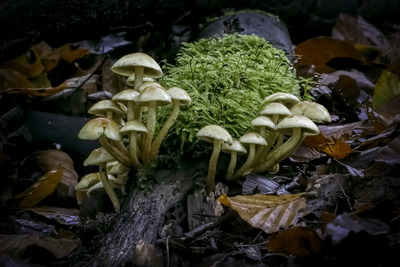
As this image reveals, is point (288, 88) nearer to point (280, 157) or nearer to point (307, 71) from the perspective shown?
point (280, 157)

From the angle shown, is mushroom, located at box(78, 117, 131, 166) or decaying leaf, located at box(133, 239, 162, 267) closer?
decaying leaf, located at box(133, 239, 162, 267)

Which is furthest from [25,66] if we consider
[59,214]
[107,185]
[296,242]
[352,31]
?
[352,31]

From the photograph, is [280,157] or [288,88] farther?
[288,88]

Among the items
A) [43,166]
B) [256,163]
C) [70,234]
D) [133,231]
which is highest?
[256,163]

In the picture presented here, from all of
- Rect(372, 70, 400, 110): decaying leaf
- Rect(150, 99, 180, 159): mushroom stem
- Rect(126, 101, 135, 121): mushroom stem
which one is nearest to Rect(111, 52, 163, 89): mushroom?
Rect(126, 101, 135, 121): mushroom stem

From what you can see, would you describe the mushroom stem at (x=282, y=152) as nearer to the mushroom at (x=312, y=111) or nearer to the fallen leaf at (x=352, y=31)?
the mushroom at (x=312, y=111)

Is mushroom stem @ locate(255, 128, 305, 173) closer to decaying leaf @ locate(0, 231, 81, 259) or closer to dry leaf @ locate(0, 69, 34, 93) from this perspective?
decaying leaf @ locate(0, 231, 81, 259)

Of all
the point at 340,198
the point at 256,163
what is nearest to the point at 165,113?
the point at 256,163
